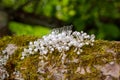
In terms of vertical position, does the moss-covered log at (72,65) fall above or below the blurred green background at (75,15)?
below

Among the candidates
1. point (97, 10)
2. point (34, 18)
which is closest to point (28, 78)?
point (97, 10)

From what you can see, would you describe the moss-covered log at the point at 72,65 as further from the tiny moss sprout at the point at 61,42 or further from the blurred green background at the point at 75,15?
the blurred green background at the point at 75,15

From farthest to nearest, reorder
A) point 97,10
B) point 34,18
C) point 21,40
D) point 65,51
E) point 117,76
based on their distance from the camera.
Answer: point 34,18
point 97,10
point 21,40
point 65,51
point 117,76

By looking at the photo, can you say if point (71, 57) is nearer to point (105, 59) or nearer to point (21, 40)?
point (105, 59)

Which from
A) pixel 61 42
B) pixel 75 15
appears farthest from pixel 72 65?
pixel 75 15

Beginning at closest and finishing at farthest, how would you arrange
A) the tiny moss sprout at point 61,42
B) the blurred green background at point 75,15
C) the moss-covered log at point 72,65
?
the moss-covered log at point 72,65, the tiny moss sprout at point 61,42, the blurred green background at point 75,15

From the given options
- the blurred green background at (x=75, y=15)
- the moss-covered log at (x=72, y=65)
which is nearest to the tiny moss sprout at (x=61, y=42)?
the moss-covered log at (x=72, y=65)

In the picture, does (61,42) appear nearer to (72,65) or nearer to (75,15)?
(72,65)

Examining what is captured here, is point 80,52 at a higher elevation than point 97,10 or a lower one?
lower
